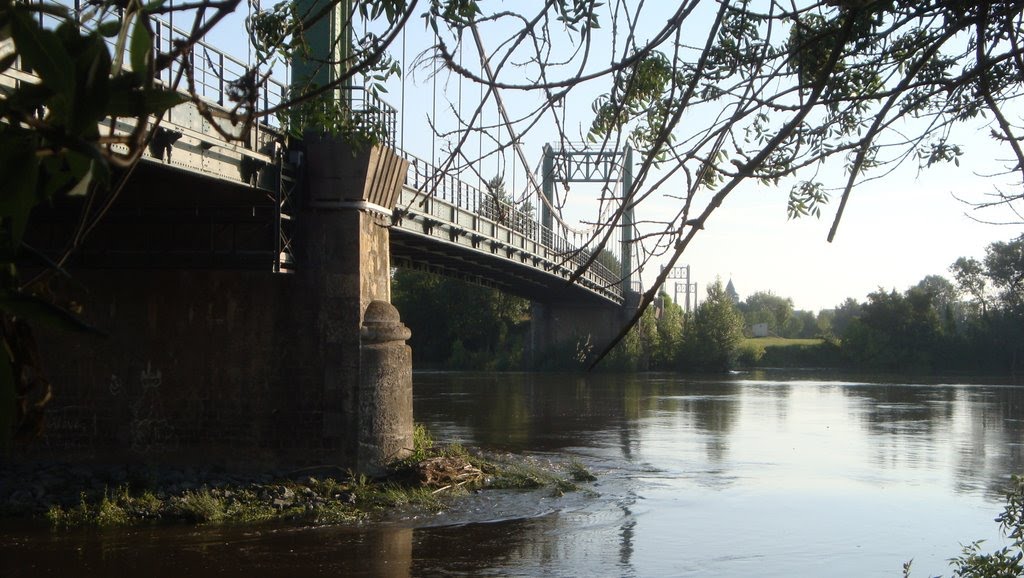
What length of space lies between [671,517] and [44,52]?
49.5 ft

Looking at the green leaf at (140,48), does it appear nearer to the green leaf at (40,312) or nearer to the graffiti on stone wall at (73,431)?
the green leaf at (40,312)

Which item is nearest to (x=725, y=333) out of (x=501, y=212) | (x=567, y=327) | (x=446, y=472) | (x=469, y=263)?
(x=567, y=327)

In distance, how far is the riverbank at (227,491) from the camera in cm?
1499

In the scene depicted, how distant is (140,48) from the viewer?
1.43 meters

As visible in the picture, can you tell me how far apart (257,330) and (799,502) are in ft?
29.9

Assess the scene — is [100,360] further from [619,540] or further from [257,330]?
[619,540]

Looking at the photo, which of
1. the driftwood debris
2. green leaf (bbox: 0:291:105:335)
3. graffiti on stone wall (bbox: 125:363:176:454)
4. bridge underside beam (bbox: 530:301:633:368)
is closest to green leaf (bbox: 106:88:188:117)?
green leaf (bbox: 0:291:105:335)

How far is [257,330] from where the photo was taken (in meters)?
17.5

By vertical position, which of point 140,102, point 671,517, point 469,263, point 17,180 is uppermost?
point 469,263

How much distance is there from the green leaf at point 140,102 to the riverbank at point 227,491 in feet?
45.8

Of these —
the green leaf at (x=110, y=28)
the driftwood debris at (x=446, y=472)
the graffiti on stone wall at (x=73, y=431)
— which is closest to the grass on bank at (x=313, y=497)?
the driftwood debris at (x=446, y=472)

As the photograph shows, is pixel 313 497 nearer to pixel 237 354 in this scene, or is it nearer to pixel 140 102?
pixel 237 354

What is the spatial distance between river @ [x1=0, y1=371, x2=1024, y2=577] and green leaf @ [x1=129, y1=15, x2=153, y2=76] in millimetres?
11258

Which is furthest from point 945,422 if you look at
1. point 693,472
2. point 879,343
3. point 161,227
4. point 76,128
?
point 879,343
